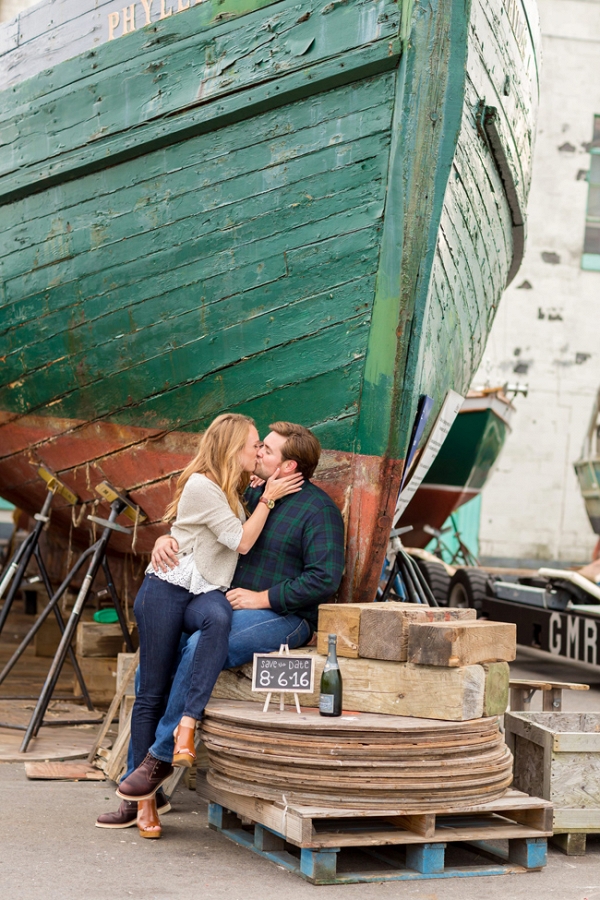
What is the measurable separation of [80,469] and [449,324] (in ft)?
6.97

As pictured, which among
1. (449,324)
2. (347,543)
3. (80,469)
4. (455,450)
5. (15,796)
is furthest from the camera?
(455,450)

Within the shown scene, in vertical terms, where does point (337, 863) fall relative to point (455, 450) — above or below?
below

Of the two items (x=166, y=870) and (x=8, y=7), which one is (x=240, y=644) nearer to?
(x=166, y=870)

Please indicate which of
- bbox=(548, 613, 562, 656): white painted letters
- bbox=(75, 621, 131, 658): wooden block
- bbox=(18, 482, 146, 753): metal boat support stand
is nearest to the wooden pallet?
bbox=(18, 482, 146, 753): metal boat support stand

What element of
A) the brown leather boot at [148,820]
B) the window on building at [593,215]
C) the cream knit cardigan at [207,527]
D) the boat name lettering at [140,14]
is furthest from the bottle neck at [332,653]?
the window on building at [593,215]

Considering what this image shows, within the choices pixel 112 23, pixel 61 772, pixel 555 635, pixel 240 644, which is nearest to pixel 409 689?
pixel 240 644

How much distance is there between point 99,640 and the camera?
5.68 m

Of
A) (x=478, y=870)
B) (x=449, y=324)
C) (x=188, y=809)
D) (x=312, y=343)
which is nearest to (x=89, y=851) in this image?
(x=188, y=809)

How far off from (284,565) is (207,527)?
0.38m

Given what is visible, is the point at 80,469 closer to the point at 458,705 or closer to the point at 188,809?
the point at 188,809

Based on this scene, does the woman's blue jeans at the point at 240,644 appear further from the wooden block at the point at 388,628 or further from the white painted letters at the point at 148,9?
the white painted letters at the point at 148,9

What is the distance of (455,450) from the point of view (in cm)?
1138

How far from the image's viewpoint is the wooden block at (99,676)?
18.8 ft

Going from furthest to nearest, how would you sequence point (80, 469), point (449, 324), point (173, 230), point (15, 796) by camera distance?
point (80, 469), point (449, 324), point (173, 230), point (15, 796)
